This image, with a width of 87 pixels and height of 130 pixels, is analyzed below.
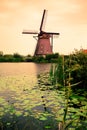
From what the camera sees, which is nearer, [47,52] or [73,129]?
[73,129]

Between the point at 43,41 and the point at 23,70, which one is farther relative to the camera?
the point at 43,41

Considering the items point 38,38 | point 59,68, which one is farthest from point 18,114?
point 38,38

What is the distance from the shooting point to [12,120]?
25.0 feet

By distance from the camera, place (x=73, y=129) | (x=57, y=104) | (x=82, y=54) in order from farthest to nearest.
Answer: (x=82, y=54) < (x=57, y=104) < (x=73, y=129)

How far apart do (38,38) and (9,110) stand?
2122 inches

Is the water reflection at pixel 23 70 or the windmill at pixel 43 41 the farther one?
the windmill at pixel 43 41

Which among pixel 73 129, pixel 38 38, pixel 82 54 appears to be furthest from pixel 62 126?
pixel 38 38

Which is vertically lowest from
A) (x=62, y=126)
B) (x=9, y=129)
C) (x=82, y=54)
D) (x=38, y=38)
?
(x=9, y=129)

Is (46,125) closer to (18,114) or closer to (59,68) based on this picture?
(18,114)

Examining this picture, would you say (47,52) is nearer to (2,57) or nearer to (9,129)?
(2,57)

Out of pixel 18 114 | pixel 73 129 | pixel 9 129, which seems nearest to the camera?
pixel 73 129

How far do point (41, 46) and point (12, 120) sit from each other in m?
55.1

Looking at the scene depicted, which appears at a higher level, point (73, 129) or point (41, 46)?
point (41, 46)

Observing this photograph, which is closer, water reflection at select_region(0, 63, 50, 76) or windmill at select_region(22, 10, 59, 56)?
water reflection at select_region(0, 63, 50, 76)
